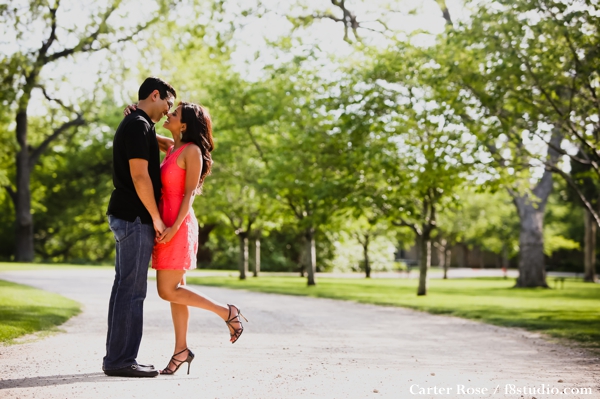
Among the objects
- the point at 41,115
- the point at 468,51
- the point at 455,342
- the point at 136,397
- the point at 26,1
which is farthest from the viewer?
the point at 41,115

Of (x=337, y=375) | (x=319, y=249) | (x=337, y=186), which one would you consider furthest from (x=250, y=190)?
(x=337, y=375)

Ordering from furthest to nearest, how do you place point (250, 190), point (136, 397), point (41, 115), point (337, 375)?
1. point (41, 115)
2. point (250, 190)
3. point (337, 375)
4. point (136, 397)

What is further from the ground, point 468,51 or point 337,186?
point 468,51

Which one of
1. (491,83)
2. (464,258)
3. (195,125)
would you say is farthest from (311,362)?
(464,258)

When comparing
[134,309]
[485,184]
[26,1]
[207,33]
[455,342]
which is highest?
[26,1]

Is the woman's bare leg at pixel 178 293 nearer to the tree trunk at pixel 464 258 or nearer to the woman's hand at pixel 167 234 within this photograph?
the woman's hand at pixel 167 234

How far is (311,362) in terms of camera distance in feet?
21.0

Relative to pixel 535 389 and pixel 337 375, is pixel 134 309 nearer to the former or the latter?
pixel 337 375

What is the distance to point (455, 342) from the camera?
8.78 metres

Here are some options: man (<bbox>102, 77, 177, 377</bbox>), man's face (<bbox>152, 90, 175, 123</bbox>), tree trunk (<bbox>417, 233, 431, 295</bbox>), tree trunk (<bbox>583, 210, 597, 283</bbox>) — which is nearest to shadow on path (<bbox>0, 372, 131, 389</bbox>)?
man (<bbox>102, 77, 177, 377</bbox>)

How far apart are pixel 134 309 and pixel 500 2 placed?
9173mm

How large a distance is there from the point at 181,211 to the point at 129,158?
1.84 ft

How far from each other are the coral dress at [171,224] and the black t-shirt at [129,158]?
81 millimetres

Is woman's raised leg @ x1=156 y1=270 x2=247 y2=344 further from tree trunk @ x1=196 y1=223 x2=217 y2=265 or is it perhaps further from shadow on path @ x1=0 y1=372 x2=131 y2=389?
tree trunk @ x1=196 y1=223 x2=217 y2=265
